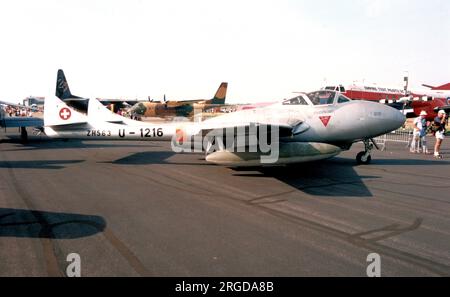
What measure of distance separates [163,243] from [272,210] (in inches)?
91.1

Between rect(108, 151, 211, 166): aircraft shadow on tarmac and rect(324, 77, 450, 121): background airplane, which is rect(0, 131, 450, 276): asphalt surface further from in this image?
rect(324, 77, 450, 121): background airplane

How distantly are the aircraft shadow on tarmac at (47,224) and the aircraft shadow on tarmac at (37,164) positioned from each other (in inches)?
183

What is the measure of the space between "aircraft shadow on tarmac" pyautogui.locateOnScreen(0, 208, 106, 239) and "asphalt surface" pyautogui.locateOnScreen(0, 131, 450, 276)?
0.02m

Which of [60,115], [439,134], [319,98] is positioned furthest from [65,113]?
[439,134]

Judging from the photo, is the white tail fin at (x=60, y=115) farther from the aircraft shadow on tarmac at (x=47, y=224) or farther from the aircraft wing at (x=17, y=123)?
the aircraft shadow on tarmac at (x=47, y=224)

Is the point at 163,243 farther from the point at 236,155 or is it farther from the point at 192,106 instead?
the point at 192,106

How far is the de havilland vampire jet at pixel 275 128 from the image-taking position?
8.05m

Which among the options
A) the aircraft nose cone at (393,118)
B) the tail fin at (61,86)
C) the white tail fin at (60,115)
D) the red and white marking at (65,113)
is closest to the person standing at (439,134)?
the aircraft nose cone at (393,118)

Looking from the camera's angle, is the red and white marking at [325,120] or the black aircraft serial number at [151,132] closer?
the red and white marking at [325,120]

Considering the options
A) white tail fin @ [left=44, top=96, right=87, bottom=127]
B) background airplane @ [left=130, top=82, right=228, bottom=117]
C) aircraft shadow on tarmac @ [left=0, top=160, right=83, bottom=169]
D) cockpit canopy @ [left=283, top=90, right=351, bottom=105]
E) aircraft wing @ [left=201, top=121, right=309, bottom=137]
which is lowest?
aircraft shadow on tarmac @ [left=0, top=160, right=83, bottom=169]

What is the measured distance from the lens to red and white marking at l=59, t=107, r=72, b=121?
10.8 metres

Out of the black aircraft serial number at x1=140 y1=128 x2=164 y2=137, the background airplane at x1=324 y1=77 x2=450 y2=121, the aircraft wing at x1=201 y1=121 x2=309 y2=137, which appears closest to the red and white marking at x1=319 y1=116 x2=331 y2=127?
the aircraft wing at x1=201 y1=121 x2=309 y2=137

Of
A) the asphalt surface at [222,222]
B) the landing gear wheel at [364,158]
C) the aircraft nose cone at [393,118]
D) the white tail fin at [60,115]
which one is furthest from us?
the white tail fin at [60,115]
